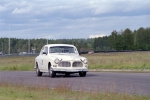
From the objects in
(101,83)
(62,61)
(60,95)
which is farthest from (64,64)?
(60,95)

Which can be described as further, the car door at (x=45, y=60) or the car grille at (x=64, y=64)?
the car door at (x=45, y=60)

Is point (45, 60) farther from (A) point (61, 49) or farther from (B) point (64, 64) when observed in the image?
(B) point (64, 64)

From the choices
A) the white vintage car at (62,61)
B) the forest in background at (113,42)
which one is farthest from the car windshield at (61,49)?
the forest in background at (113,42)

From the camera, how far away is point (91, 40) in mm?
157875

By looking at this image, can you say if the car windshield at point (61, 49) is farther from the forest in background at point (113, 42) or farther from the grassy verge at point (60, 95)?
the forest in background at point (113, 42)

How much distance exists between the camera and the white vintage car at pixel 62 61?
24.4m

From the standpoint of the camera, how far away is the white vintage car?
2439 cm

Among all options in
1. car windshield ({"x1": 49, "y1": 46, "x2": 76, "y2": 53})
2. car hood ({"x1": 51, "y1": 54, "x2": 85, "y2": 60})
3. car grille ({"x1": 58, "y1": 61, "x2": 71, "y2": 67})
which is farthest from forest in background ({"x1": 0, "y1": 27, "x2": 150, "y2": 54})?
car grille ({"x1": 58, "y1": 61, "x2": 71, "y2": 67})

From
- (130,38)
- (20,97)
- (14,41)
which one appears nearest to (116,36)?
(130,38)

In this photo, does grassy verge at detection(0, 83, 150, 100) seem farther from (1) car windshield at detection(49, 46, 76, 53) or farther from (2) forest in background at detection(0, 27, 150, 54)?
(2) forest in background at detection(0, 27, 150, 54)

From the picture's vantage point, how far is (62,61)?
80.2ft

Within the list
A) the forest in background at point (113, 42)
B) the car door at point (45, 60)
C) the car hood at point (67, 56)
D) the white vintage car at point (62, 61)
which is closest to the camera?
the white vintage car at point (62, 61)

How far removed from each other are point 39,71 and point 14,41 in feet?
361

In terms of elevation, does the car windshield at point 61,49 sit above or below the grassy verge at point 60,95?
above
